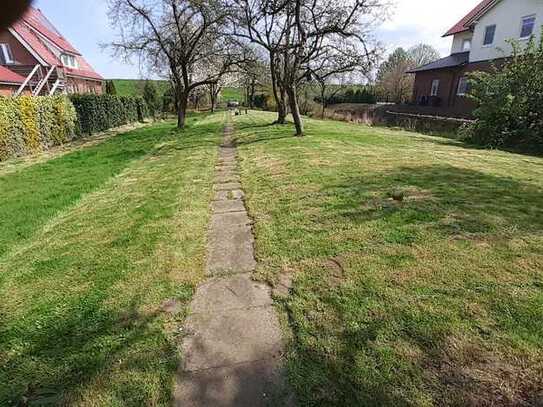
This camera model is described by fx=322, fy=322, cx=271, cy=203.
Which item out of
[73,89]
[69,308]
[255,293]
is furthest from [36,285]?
[73,89]

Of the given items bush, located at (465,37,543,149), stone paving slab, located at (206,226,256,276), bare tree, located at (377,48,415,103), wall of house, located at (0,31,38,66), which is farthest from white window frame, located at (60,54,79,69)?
bare tree, located at (377,48,415,103)

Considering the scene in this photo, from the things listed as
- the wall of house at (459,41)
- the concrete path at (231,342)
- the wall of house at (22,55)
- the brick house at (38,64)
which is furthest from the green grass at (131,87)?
the concrete path at (231,342)

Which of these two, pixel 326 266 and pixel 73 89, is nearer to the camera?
pixel 326 266

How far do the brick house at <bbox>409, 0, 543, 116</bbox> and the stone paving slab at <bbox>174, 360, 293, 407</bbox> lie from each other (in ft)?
64.0

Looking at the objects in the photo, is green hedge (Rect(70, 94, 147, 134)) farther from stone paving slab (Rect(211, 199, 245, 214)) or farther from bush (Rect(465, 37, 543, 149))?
bush (Rect(465, 37, 543, 149))

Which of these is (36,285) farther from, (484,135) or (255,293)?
(484,135)

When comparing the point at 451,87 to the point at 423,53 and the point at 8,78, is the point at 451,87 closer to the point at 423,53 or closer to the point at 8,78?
the point at 8,78

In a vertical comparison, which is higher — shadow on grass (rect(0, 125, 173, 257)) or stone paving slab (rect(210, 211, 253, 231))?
stone paving slab (rect(210, 211, 253, 231))

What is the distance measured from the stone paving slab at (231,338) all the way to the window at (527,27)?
2520cm

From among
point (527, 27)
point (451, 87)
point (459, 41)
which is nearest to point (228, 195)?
point (527, 27)

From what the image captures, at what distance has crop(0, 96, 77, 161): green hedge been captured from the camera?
11.2m

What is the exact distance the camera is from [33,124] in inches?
500

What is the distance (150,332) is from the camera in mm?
2678

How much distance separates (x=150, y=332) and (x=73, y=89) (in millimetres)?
37006
